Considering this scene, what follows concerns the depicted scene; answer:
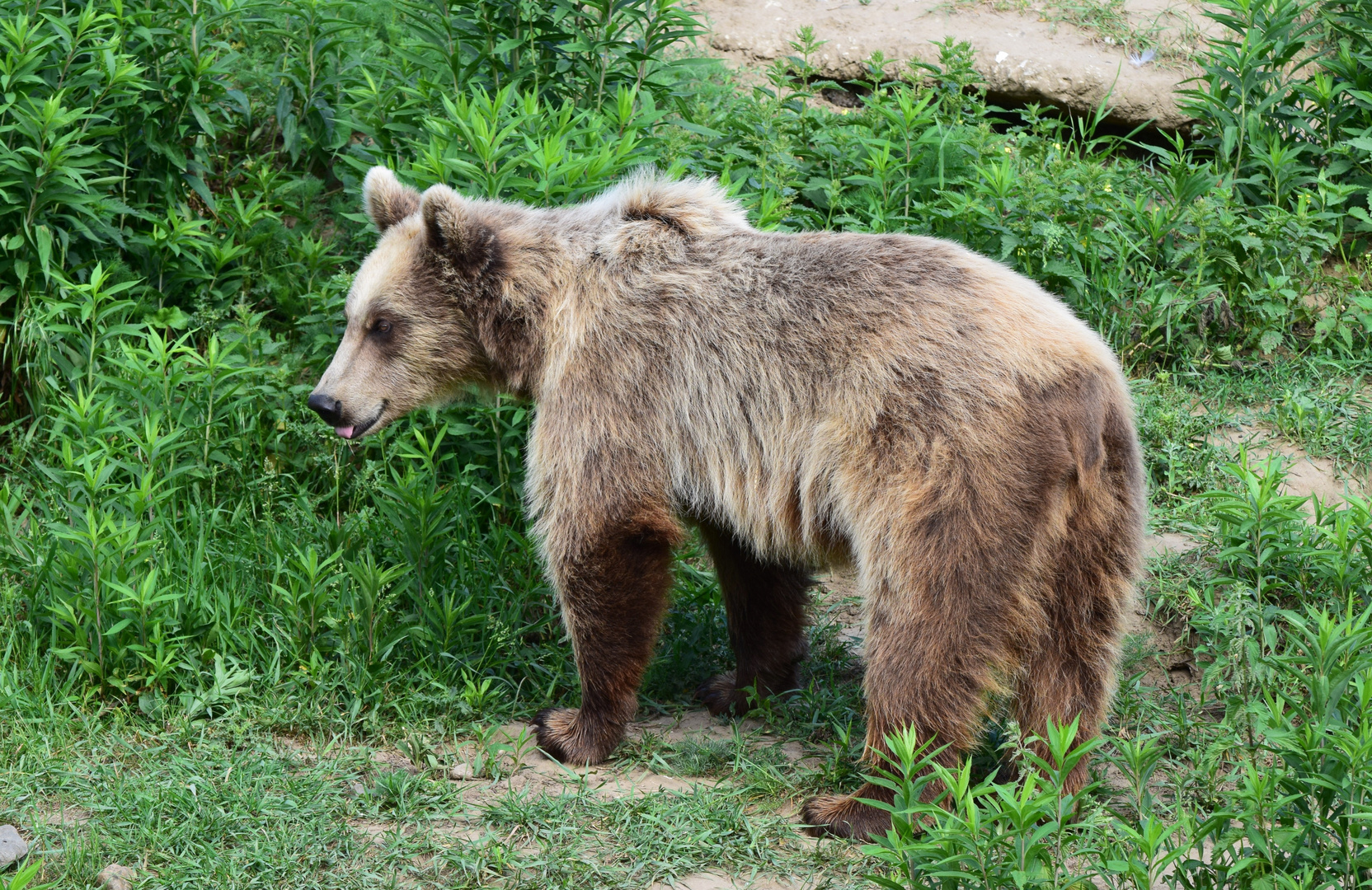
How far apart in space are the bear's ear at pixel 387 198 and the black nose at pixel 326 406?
0.76 metres

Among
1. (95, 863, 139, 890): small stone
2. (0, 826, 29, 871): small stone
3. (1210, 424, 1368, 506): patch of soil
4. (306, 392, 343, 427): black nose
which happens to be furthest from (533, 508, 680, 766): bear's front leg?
(1210, 424, 1368, 506): patch of soil

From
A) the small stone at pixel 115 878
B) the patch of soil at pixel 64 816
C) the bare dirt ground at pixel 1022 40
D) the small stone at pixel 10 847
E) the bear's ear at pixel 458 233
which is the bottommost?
the patch of soil at pixel 64 816

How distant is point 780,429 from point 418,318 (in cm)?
150

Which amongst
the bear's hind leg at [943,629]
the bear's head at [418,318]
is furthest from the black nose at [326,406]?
the bear's hind leg at [943,629]

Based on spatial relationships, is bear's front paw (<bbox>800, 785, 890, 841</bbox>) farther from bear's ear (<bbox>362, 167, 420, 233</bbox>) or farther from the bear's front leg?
bear's ear (<bbox>362, 167, 420, 233</bbox>)

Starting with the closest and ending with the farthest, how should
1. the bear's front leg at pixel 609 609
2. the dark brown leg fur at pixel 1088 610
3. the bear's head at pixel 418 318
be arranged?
the dark brown leg fur at pixel 1088 610 → the bear's front leg at pixel 609 609 → the bear's head at pixel 418 318

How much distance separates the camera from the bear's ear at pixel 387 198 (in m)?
4.77

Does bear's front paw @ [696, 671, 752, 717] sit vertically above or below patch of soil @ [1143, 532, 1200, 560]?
below

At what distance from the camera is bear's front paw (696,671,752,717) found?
484 cm

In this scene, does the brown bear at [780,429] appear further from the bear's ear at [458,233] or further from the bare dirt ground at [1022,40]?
the bare dirt ground at [1022,40]

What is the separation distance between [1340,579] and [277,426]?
14.6 ft

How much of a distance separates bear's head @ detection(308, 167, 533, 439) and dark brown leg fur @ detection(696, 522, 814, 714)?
1160 millimetres

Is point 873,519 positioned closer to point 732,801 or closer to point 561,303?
point 732,801

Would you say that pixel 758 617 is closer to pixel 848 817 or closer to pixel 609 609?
pixel 609 609
